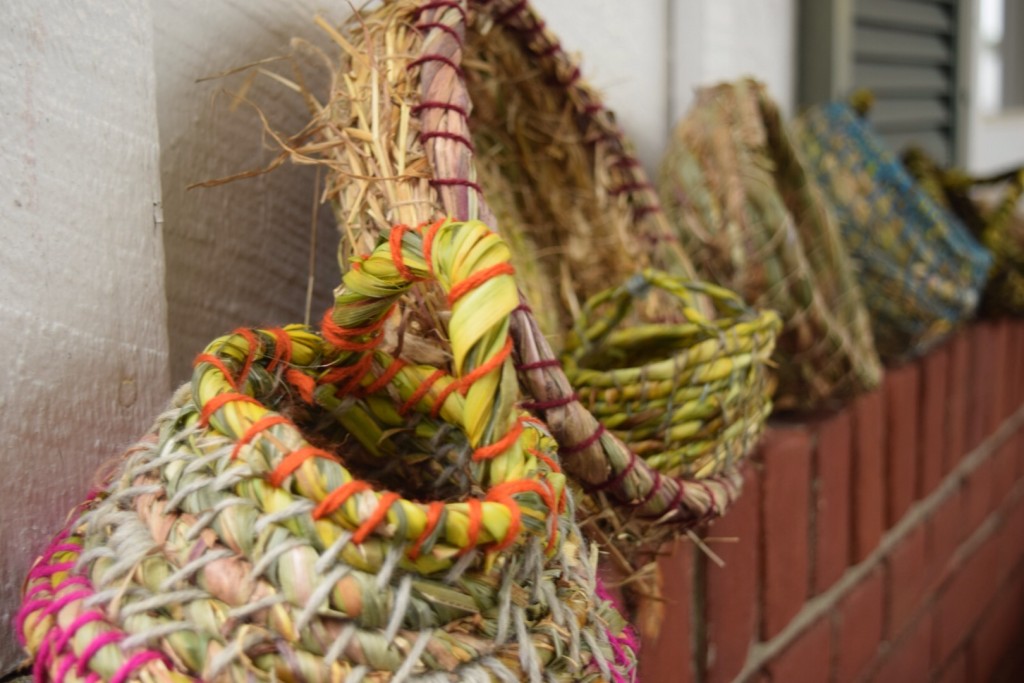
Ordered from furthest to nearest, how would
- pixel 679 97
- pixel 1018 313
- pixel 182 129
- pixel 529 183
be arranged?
pixel 1018 313, pixel 679 97, pixel 529 183, pixel 182 129

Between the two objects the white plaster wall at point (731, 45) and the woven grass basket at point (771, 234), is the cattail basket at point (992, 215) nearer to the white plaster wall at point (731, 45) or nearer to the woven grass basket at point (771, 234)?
the white plaster wall at point (731, 45)

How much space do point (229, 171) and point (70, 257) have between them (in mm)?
169

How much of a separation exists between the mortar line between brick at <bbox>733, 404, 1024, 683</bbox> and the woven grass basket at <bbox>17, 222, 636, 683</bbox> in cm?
56

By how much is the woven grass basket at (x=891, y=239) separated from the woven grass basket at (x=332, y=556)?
30.7 inches

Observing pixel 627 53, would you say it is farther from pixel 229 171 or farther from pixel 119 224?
pixel 119 224

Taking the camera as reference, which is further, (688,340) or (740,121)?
(740,121)

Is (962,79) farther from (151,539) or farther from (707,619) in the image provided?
(151,539)

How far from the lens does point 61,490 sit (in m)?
0.53

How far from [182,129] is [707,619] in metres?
0.59

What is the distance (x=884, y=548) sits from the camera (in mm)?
1195

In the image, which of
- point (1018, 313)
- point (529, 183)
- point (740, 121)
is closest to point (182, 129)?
point (529, 183)

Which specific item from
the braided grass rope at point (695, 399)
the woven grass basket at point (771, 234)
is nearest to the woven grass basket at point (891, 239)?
the woven grass basket at point (771, 234)

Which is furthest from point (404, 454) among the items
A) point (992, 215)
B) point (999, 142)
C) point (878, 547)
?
point (999, 142)

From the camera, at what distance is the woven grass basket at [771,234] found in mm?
881
